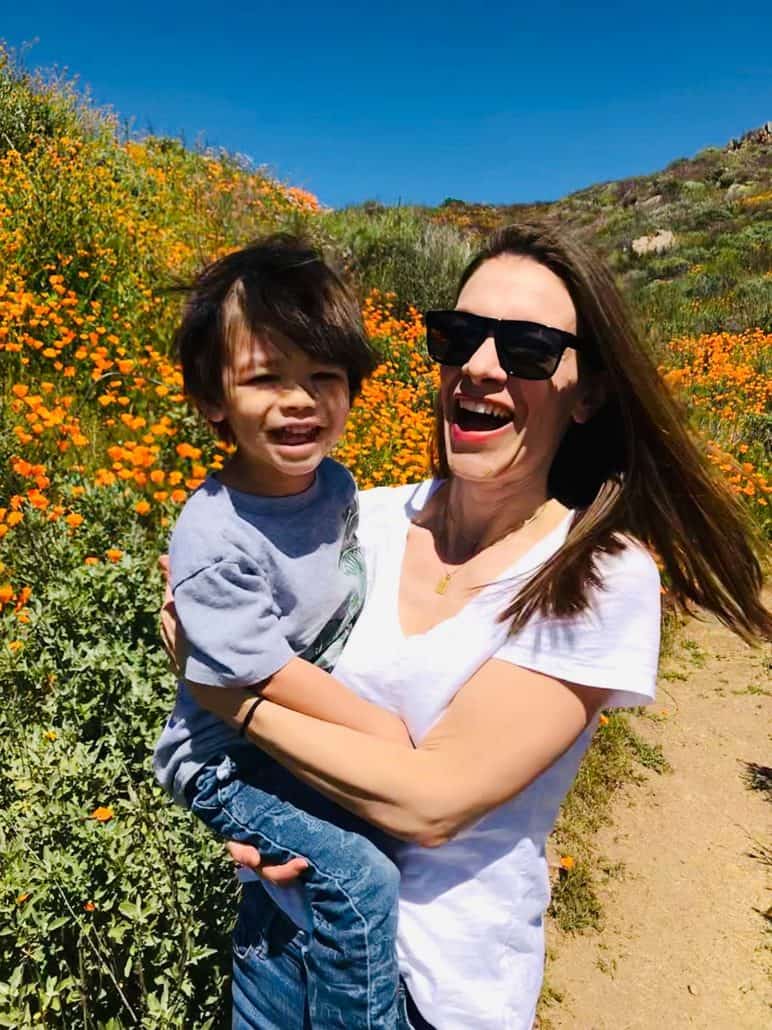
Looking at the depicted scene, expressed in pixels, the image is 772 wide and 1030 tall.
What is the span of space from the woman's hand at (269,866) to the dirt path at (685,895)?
A: 2.17 metres

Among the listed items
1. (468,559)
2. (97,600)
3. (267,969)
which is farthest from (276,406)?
(97,600)

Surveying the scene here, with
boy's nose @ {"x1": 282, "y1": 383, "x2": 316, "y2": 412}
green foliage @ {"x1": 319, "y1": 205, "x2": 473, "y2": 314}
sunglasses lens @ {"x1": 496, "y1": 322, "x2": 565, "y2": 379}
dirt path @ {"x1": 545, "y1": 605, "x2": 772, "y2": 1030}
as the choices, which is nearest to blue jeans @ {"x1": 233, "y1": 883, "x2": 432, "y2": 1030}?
boy's nose @ {"x1": 282, "y1": 383, "x2": 316, "y2": 412}

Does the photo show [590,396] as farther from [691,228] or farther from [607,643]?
[691,228]

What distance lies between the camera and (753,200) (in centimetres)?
2727

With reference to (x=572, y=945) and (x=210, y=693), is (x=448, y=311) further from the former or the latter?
(x=572, y=945)

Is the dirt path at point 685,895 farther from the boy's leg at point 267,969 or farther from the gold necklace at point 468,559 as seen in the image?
the gold necklace at point 468,559

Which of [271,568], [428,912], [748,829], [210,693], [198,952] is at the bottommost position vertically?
[748,829]

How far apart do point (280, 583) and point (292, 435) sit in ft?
1.00

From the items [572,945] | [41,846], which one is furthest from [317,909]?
[572,945]

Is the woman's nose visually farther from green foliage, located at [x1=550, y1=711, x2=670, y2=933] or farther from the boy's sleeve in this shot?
green foliage, located at [x1=550, y1=711, x2=670, y2=933]

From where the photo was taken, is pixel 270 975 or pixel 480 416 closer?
pixel 270 975

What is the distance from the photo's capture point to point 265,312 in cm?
153

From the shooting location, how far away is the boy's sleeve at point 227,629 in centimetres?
136

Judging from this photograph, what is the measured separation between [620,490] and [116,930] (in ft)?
5.19
